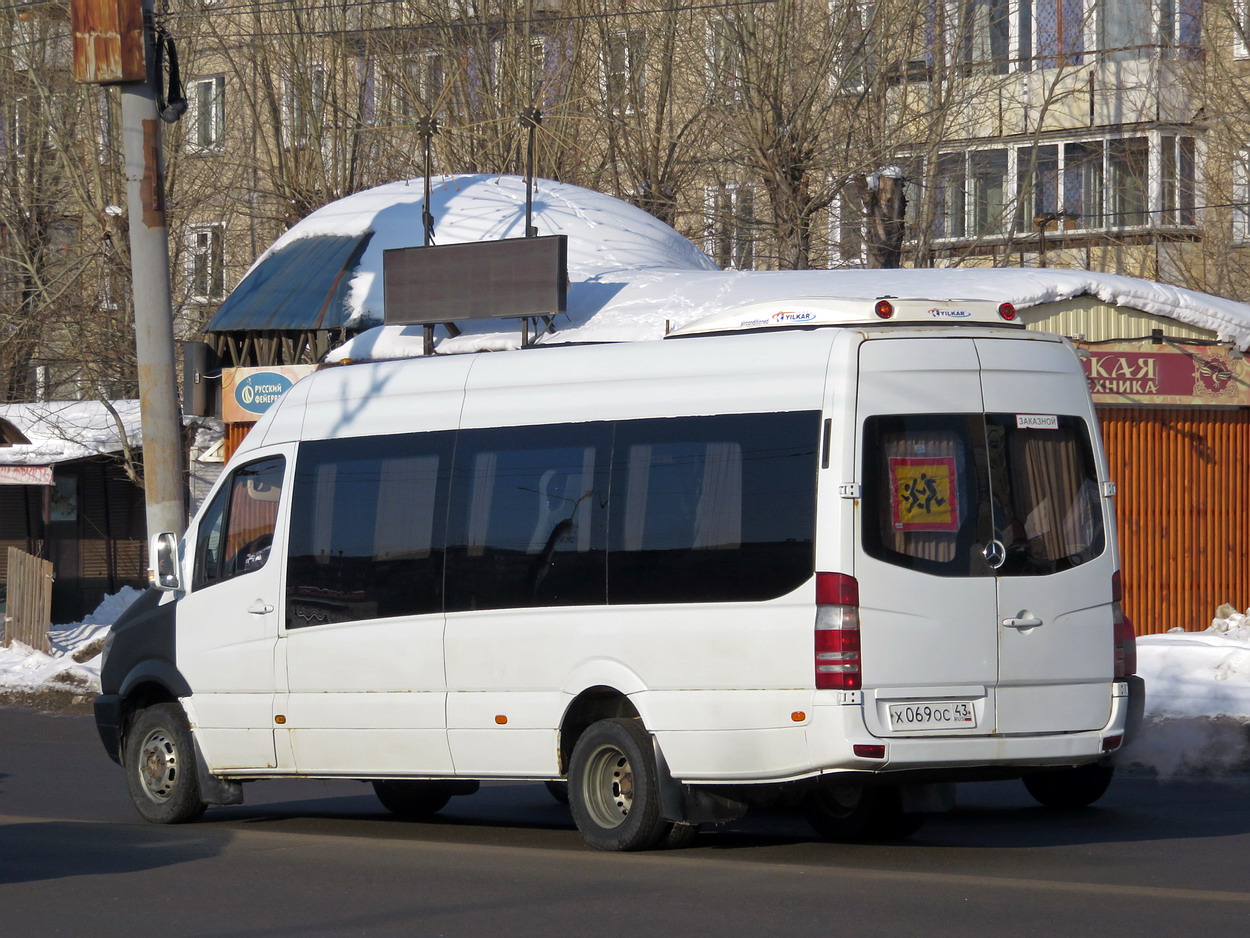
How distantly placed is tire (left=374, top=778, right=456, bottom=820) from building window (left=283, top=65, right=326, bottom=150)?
20.2 meters

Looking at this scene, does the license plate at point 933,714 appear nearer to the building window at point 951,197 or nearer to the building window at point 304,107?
the building window at point 951,197

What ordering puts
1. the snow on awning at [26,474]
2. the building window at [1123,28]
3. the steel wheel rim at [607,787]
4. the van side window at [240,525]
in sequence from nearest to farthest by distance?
the steel wheel rim at [607,787] < the van side window at [240,525] < the snow on awning at [26,474] < the building window at [1123,28]

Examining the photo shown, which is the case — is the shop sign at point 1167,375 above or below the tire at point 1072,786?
above

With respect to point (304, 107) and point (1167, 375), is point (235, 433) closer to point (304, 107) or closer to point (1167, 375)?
point (304, 107)

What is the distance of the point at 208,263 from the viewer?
31484mm

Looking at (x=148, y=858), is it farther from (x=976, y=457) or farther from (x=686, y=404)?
(x=976, y=457)

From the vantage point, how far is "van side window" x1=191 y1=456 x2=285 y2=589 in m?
10.4

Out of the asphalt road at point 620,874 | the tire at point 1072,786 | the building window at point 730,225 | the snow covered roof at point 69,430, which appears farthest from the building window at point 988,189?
the tire at point 1072,786

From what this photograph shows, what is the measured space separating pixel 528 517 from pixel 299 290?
13.4 metres

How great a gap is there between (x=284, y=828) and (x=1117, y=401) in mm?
10332

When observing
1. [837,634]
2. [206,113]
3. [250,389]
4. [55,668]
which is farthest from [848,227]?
[837,634]

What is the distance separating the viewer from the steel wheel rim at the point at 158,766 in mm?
10695

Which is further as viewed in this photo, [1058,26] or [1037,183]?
[1037,183]

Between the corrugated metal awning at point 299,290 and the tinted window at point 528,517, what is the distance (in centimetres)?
1222
